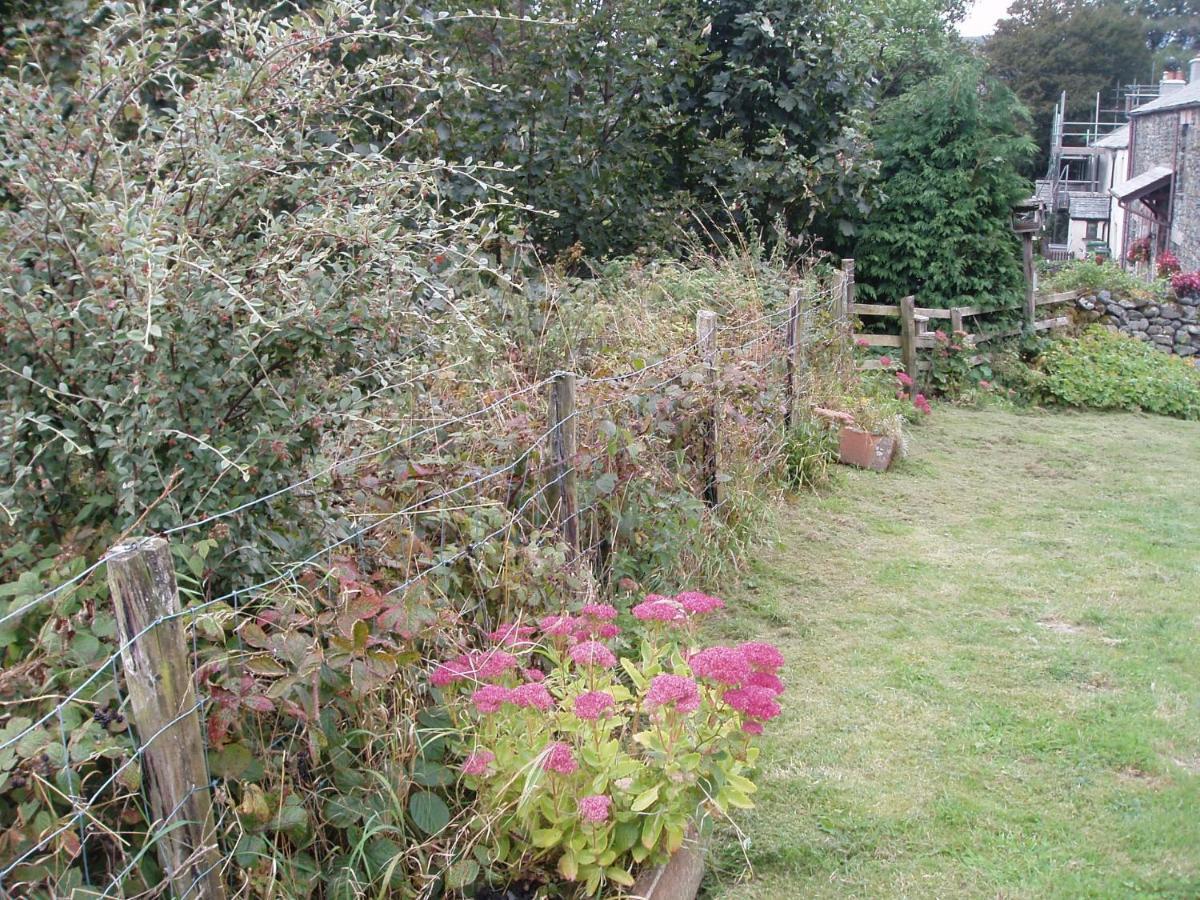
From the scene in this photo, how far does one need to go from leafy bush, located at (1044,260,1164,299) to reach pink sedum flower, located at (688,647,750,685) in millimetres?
12769

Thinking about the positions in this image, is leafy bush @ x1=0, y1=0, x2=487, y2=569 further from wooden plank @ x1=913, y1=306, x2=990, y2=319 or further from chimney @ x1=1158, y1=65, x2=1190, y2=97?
chimney @ x1=1158, y1=65, x2=1190, y2=97

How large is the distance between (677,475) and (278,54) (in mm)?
2894

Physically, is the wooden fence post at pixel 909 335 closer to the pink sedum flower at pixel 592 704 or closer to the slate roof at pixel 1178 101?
the pink sedum flower at pixel 592 704

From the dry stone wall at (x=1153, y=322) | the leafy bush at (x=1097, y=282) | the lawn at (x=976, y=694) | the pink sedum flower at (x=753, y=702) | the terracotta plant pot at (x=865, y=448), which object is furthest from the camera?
the leafy bush at (x=1097, y=282)

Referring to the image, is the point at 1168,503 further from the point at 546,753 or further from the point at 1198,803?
the point at 546,753

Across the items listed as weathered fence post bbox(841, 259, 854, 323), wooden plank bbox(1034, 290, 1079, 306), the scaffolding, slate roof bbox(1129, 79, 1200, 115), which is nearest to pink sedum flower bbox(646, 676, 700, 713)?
weathered fence post bbox(841, 259, 854, 323)

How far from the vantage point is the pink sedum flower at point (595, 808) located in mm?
2727

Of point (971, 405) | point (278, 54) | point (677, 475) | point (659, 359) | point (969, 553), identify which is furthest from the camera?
point (971, 405)

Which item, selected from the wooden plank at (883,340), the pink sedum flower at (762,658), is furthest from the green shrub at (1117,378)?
the pink sedum flower at (762,658)

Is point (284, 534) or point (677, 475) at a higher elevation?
point (284, 534)

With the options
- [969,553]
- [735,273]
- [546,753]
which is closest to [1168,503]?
[969,553]

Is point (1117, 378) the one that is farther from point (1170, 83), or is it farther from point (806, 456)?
point (1170, 83)

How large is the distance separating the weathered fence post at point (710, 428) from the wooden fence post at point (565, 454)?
1734 mm

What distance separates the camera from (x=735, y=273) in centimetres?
865
